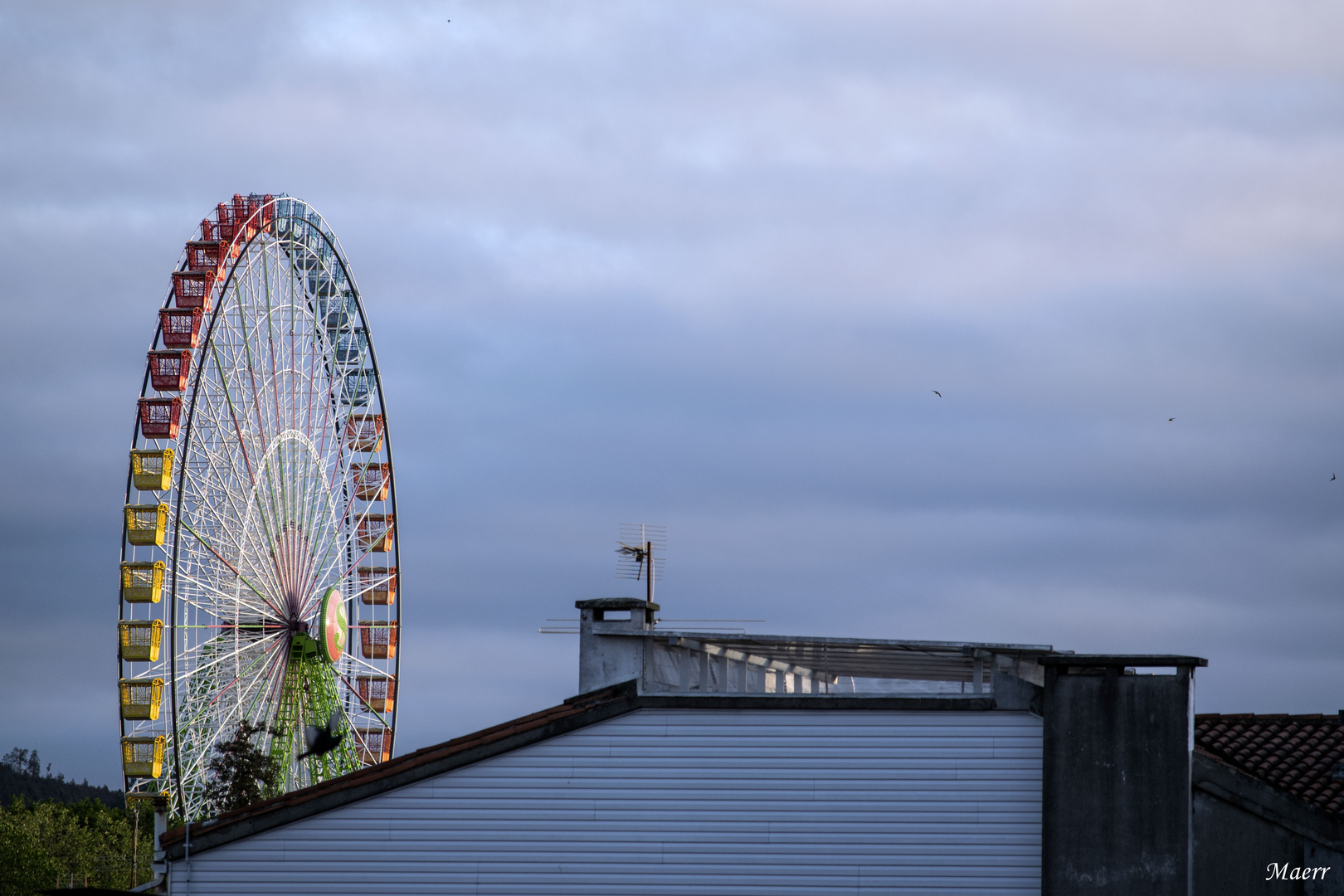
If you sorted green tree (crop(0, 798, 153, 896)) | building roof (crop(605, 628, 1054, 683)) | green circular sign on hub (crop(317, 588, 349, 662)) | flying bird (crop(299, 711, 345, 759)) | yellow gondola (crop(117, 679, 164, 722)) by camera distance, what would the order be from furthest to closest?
1. green tree (crop(0, 798, 153, 896))
2. green circular sign on hub (crop(317, 588, 349, 662))
3. yellow gondola (crop(117, 679, 164, 722))
4. flying bird (crop(299, 711, 345, 759))
5. building roof (crop(605, 628, 1054, 683))

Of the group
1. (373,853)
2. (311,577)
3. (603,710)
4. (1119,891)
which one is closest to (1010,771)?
A: (1119,891)

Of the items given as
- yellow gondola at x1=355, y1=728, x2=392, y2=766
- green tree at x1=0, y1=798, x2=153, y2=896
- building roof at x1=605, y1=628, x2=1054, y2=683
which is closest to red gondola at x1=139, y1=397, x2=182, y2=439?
yellow gondola at x1=355, y1=728, x2=392, y2=766

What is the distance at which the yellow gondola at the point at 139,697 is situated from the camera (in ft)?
124

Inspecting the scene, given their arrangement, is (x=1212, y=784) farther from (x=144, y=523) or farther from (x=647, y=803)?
(x=144, y=523)

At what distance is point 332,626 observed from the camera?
147 ft

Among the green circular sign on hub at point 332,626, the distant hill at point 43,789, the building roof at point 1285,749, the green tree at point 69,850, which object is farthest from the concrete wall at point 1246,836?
the distant hill at point 43,789

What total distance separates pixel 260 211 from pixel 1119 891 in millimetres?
32298

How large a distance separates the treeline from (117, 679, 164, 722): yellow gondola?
1171 centimetres

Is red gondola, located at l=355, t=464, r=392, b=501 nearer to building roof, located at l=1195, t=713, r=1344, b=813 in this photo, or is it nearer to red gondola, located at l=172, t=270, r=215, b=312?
red gondola, located at l=172, t=270, r=215, b=312

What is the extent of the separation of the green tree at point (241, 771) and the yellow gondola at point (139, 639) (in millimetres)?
5058

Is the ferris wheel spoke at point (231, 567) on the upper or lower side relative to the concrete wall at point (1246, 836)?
upper

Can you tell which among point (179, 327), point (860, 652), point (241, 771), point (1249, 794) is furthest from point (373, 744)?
point (1249, 794)

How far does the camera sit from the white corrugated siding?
18.6 metres

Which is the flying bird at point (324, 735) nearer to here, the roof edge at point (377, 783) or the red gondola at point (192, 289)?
the red gondola at point (192, 289)
